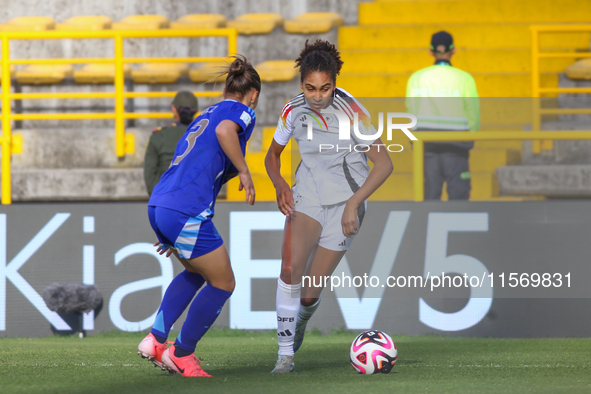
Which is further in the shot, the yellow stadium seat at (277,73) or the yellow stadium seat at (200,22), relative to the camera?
the yellow stadium seat at (200,22)

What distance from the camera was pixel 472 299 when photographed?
6922 mm

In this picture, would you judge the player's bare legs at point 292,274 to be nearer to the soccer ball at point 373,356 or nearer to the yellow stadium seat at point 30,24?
the soccer ball at point 373,356

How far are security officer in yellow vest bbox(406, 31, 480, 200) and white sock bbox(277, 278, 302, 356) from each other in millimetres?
2710

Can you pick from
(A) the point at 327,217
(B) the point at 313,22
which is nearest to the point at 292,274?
(A) the point at 327,217

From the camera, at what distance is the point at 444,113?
7.14 metres

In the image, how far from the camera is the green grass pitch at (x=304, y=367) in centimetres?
398

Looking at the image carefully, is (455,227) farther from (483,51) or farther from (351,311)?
(483,51)

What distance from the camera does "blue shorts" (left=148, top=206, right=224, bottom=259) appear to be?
4223 millimetres

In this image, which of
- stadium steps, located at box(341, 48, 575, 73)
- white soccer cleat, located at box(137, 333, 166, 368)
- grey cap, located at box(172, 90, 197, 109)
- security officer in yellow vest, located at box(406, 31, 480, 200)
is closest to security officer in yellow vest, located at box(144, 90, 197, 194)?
grey cap, located at box(172, 90, 197, 109)

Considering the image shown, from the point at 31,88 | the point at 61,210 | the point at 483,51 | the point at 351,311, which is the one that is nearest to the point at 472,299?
the point at 351,311

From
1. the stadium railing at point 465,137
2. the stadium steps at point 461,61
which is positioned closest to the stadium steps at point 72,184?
the stadium railing at point 465,137

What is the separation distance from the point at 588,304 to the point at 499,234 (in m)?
0.97

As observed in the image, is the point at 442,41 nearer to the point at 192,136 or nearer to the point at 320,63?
the point at 320,63

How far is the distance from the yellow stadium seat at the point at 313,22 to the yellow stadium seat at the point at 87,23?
2505 millimetres
